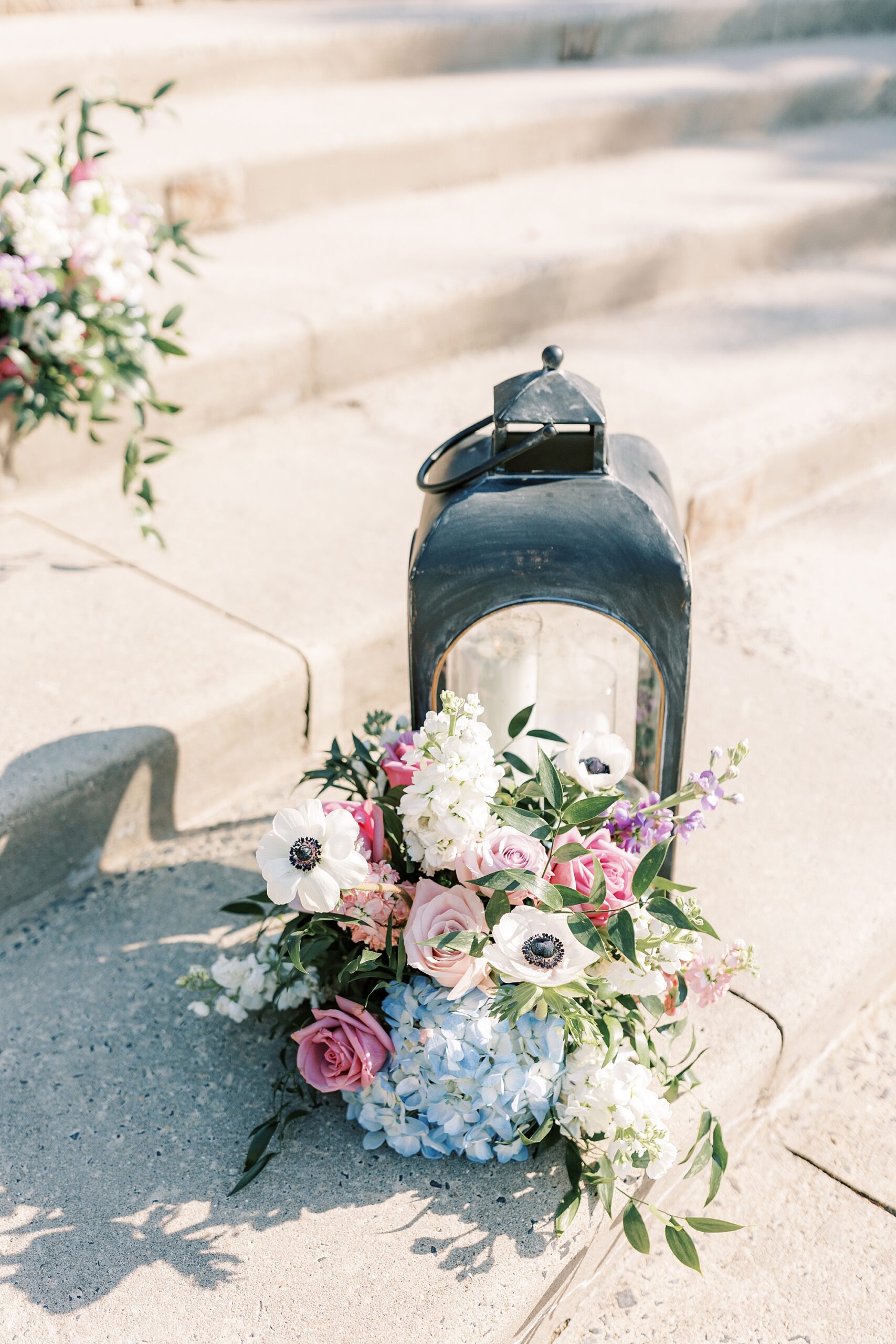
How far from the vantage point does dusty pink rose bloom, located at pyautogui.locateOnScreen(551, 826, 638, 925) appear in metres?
1.26

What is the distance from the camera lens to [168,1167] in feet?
4.41

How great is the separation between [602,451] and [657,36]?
4527 millimetres

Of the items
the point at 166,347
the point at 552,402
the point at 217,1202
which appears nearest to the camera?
the point at 217,1202

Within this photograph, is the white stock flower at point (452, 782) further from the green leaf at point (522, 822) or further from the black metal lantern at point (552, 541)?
the black metal lantern at point (552, 541)

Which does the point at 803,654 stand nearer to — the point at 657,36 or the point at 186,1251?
the point at 186,1251

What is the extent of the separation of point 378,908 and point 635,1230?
1.44 feet

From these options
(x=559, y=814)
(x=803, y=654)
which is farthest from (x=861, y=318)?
(x=559, y=814)

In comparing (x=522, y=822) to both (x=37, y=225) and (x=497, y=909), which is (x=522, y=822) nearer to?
(x=497, y=909)

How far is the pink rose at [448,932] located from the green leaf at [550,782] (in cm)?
13

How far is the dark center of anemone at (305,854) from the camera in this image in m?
1.23

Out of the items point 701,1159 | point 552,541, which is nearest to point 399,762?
point 552,541

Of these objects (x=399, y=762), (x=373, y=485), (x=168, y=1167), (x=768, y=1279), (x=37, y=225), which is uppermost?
(x=37, y=225)

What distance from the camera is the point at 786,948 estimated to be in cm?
168

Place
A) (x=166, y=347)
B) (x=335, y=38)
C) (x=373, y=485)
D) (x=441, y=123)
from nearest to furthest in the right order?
(x=166, y=347)
(x=373, y=485)
(x=441, y=123)
(x=335, y=38)
